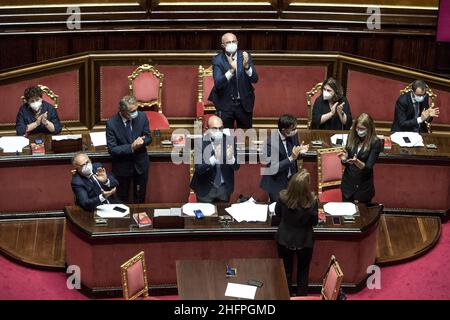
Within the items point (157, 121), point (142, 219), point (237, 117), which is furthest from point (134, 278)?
point (157, 121)

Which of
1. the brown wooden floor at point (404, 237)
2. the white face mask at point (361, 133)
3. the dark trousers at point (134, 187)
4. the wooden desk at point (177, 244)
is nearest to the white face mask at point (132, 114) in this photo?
the dark trousers at point (134, 187)

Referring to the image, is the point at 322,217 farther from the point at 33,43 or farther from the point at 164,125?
the point at 33,43

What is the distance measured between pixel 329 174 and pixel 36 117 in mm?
2832

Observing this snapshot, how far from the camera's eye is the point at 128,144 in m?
8.73

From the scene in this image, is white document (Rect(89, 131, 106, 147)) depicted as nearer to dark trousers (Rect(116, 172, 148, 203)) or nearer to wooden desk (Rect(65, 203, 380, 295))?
dark trousers (Rect(116, 172, 148, 203))

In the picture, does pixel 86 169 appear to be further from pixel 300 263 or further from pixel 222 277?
pixel 300 263

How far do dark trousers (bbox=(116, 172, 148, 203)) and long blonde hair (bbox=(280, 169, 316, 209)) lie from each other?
6.06 feet

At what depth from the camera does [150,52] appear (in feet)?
34.9

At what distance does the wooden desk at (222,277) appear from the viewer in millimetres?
7227

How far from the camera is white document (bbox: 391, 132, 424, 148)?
9484 millimetres

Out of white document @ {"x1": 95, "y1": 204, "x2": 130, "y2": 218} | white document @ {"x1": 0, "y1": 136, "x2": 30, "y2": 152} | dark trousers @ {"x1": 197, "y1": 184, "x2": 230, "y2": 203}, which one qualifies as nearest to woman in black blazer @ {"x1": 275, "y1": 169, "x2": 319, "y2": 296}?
dark trousers @ {"x1": 197, "y1": 184, "x2": 230, "y2": 203}

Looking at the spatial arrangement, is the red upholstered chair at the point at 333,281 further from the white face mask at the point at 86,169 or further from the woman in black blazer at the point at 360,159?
the white face mask at the point at 86,169

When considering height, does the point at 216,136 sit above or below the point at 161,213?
above

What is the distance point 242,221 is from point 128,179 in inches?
53.8
